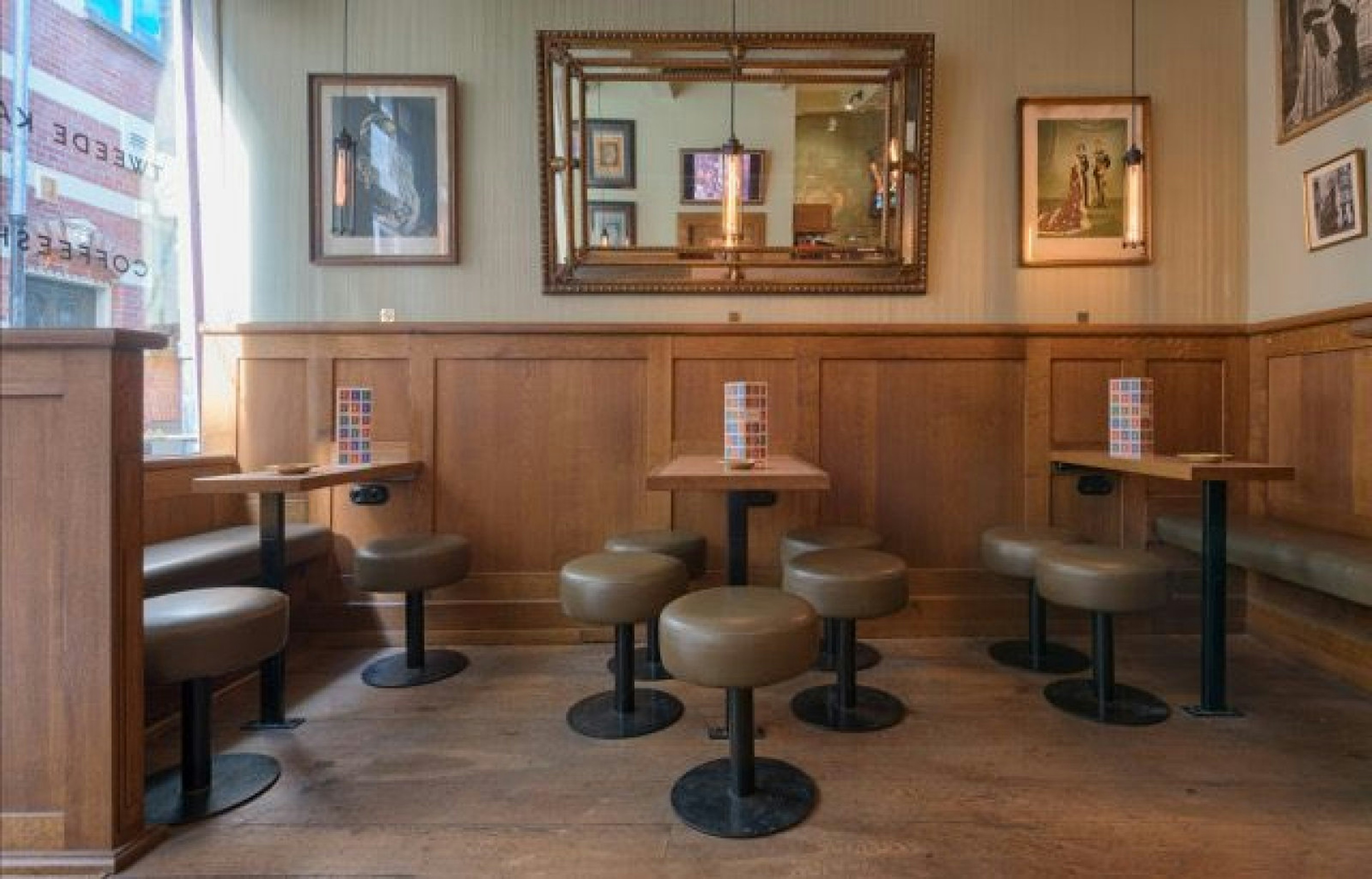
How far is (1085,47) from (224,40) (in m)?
4.12

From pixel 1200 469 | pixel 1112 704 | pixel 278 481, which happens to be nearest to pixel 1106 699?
pixel 1112 704

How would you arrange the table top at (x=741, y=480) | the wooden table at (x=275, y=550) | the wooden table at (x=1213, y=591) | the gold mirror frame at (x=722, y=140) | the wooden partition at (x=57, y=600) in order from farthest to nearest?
the gold mirror frame at (x=722, y=140)
the wooden table at (x=1213, y=591)
the wooden table at (x=275, y=550)
the table top at (x=741, y=480)
the wooden partition at (x=57, y=600)

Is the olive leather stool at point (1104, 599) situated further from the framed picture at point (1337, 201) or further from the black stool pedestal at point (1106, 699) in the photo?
the framed picture at point (1337, 201)

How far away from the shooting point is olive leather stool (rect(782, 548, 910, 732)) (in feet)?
6.57

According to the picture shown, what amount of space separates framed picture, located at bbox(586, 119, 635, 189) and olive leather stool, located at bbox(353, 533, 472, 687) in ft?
5.83

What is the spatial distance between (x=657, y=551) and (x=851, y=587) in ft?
2.63

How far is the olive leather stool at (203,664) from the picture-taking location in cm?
156

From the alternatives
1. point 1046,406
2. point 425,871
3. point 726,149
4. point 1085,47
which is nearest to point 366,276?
point 726,149

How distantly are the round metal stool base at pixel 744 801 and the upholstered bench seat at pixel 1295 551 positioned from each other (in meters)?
1.82

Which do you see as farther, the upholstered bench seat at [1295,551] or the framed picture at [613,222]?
the framed picture at [613,222]

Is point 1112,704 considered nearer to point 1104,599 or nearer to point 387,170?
point 1104,599

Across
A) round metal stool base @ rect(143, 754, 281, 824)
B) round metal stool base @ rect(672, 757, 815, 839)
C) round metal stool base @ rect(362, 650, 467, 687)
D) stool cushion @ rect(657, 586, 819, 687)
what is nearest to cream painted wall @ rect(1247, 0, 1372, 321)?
stool cushion @ rect(657, 586, 819, 687)

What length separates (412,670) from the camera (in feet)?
8.51

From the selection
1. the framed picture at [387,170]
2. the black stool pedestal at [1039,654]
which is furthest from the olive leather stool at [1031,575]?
the framed picture at [387,170]
